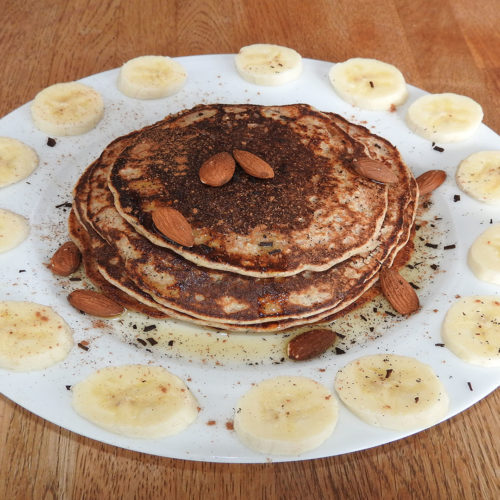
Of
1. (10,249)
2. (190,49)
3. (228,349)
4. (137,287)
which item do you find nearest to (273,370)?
(228,349)

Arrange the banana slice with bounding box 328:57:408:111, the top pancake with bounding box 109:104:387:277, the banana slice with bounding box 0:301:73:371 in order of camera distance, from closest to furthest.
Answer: the banana slice with bounding box 0:301:73:371 → the top pancake with bounding box 109:104:387:277 → the banana slice with bounding box 328:57:408:111

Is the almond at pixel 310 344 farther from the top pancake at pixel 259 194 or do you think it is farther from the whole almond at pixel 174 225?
the whole almond at pixel 174 225

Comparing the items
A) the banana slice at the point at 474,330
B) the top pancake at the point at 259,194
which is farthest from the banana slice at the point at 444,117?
the banana slice at the point at 474,330

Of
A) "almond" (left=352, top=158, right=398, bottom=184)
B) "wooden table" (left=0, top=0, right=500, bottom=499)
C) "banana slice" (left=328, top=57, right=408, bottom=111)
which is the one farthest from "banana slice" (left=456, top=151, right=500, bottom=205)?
"wooden table" (left=0, top=0, right=500, bottom=499)

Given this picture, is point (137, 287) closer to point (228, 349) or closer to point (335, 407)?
point (228, 349)

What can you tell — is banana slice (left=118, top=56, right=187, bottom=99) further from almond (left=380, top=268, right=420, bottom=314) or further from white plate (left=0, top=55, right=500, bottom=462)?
almond (left=380, top=268, right=420, bottom=314)

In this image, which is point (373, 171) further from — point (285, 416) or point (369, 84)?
point (285, 416)

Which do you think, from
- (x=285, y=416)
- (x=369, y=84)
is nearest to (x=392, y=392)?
(x=285, y=416)
